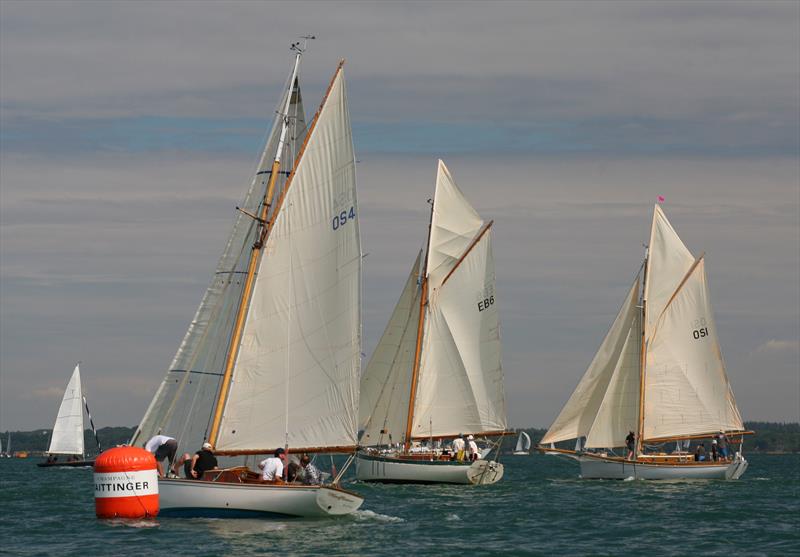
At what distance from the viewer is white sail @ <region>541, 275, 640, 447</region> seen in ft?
287

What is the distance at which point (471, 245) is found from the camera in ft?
277

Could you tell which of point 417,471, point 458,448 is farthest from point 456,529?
point 458,448

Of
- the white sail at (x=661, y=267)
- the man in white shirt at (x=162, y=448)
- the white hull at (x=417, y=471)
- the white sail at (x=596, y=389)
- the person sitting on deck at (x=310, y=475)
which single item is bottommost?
the person sitting on deck at (x=310, y=475)

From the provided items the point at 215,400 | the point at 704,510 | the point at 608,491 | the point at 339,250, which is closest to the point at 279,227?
the point at 339,250

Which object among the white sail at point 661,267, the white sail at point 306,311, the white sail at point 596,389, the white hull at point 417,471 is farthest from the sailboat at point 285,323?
the white sail at point 661,267

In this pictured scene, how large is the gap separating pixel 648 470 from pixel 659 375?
6.08 metres

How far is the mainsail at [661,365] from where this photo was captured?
8794cm

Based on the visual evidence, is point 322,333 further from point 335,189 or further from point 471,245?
point 471,245

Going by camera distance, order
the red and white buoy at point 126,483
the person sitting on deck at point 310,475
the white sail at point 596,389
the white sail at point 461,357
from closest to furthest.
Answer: the red and white buoy at point 126,483 → the person sitting on deck at point 310,475 → the white sail at point 461,357 → the white sail at point 596,389

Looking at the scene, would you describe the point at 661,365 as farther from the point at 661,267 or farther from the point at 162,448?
the point at 162,448

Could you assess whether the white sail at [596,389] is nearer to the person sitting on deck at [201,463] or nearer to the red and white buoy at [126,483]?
the person sitting on deck at [201,463]

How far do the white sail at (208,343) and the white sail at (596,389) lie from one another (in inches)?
1674

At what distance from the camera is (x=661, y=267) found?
291 feet

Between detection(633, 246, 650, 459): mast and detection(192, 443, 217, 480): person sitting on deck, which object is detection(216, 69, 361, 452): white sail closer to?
detection(192, 443, 217, 480): person sitting on deck
